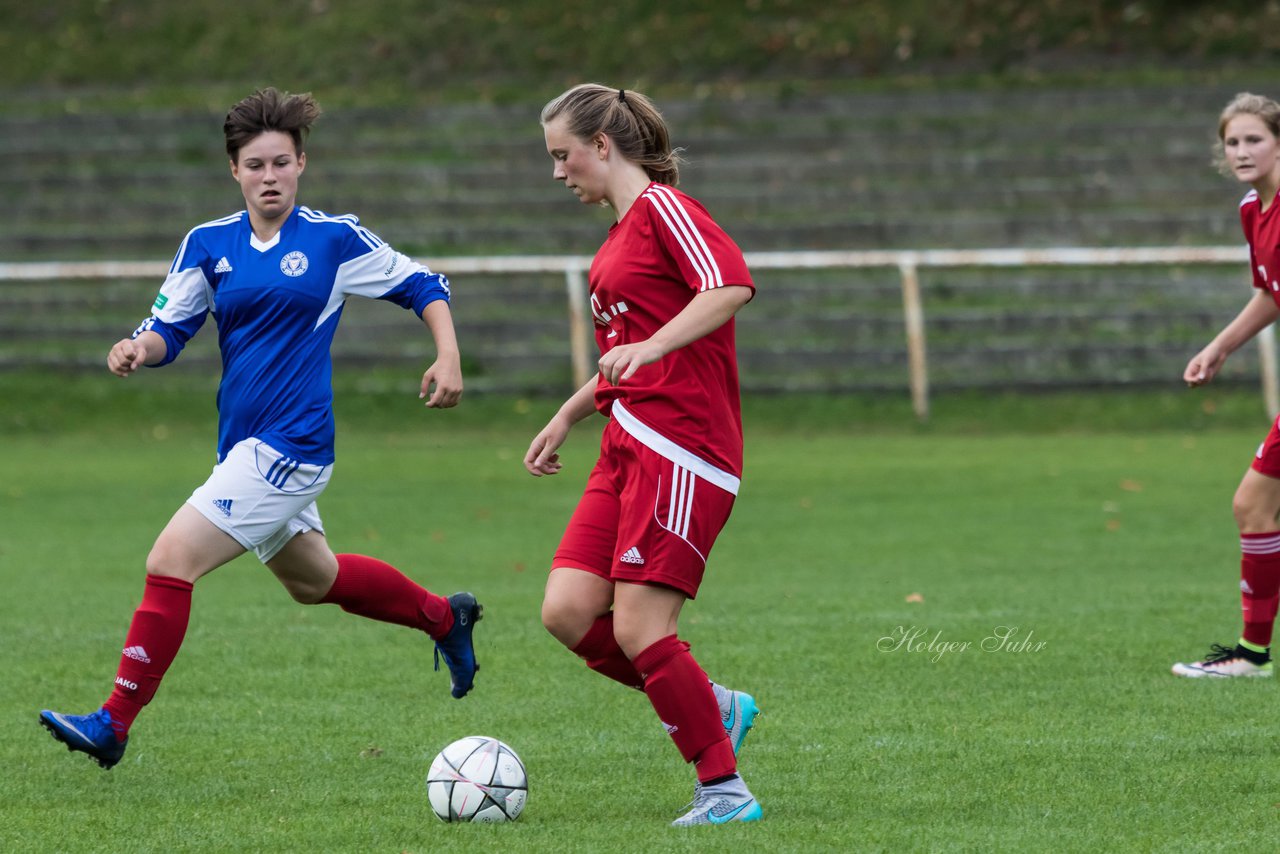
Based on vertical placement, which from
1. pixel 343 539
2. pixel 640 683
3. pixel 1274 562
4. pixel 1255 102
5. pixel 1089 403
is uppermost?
pixel 1255 102

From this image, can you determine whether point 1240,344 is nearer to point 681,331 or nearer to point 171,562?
point 681,331

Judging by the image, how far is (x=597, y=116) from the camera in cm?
457

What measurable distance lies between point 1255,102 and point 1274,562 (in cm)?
167

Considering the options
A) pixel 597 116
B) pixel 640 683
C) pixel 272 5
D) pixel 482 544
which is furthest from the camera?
pixel 272 5

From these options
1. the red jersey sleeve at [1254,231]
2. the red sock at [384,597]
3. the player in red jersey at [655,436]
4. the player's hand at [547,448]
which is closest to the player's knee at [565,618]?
the player in red jersey at [655,436]

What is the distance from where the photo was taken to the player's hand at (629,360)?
13.7 ft

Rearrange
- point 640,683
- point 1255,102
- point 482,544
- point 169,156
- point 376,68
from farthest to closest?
1. point 376,68
2. point 169,156
3. point 482,544
4. point 1255,102
5. point 640,683

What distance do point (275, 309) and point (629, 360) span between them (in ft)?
5.69

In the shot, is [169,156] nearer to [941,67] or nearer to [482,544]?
[941,67]

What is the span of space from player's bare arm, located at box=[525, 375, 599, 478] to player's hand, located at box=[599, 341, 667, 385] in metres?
0.58

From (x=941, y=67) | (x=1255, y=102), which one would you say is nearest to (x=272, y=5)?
(x=941, y=67)

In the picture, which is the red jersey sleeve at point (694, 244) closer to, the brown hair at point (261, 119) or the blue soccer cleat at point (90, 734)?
the brown hair at point (261, 119)

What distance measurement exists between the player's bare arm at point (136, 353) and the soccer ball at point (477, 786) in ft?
5.19

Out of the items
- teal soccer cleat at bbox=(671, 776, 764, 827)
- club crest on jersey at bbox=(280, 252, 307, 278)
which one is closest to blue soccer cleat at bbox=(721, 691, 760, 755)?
teal soccer cleat at bbox=(671, 776, 764, 827)
